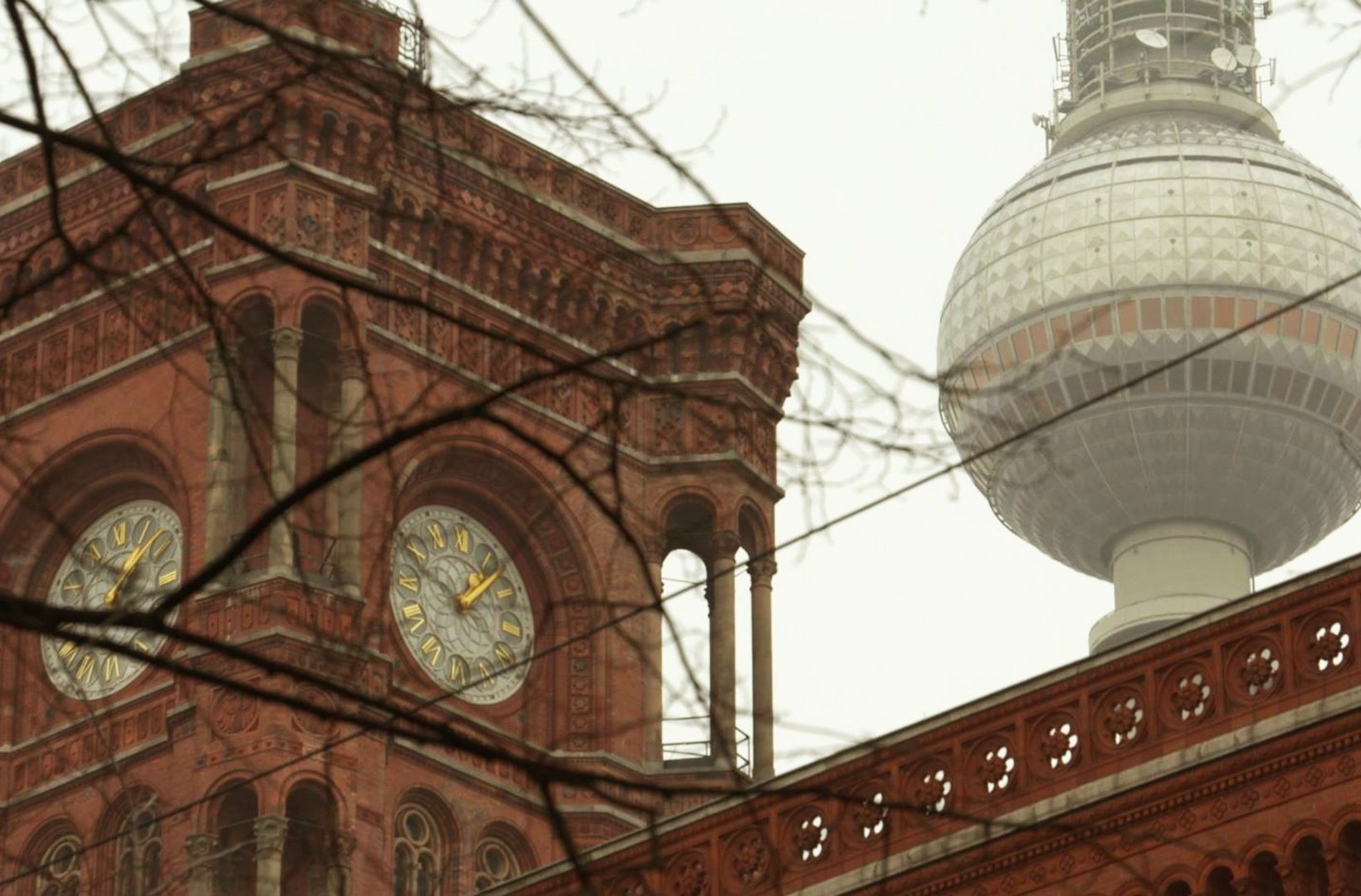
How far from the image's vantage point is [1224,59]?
79.6 m

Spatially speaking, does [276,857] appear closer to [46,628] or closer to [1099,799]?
[1099,799]

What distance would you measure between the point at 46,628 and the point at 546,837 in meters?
35.7

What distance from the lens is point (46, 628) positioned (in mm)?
12914

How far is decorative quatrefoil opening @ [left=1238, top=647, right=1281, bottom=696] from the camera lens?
27656mm

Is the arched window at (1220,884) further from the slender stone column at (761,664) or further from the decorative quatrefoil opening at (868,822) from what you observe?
the slender stone column at (761,664)

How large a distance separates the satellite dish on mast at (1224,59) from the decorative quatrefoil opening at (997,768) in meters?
51.6

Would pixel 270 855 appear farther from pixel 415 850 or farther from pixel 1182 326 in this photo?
pixel 1182 326

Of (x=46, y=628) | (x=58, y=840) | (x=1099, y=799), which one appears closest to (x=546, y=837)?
(x=58, y=840)

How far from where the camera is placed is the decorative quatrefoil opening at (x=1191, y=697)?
28.1m

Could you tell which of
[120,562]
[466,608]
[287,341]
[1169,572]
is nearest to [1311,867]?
[287,341]

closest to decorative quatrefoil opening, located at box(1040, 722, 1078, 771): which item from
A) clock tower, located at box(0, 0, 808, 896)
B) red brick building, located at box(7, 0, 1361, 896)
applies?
red brick building, located at box(7, 0, 1361, 896)

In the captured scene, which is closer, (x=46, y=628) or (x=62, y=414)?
(x=46, y=628)

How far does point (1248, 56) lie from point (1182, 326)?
7.18 meters

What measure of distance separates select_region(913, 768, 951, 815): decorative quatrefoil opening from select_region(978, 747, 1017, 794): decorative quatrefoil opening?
1.04ft
